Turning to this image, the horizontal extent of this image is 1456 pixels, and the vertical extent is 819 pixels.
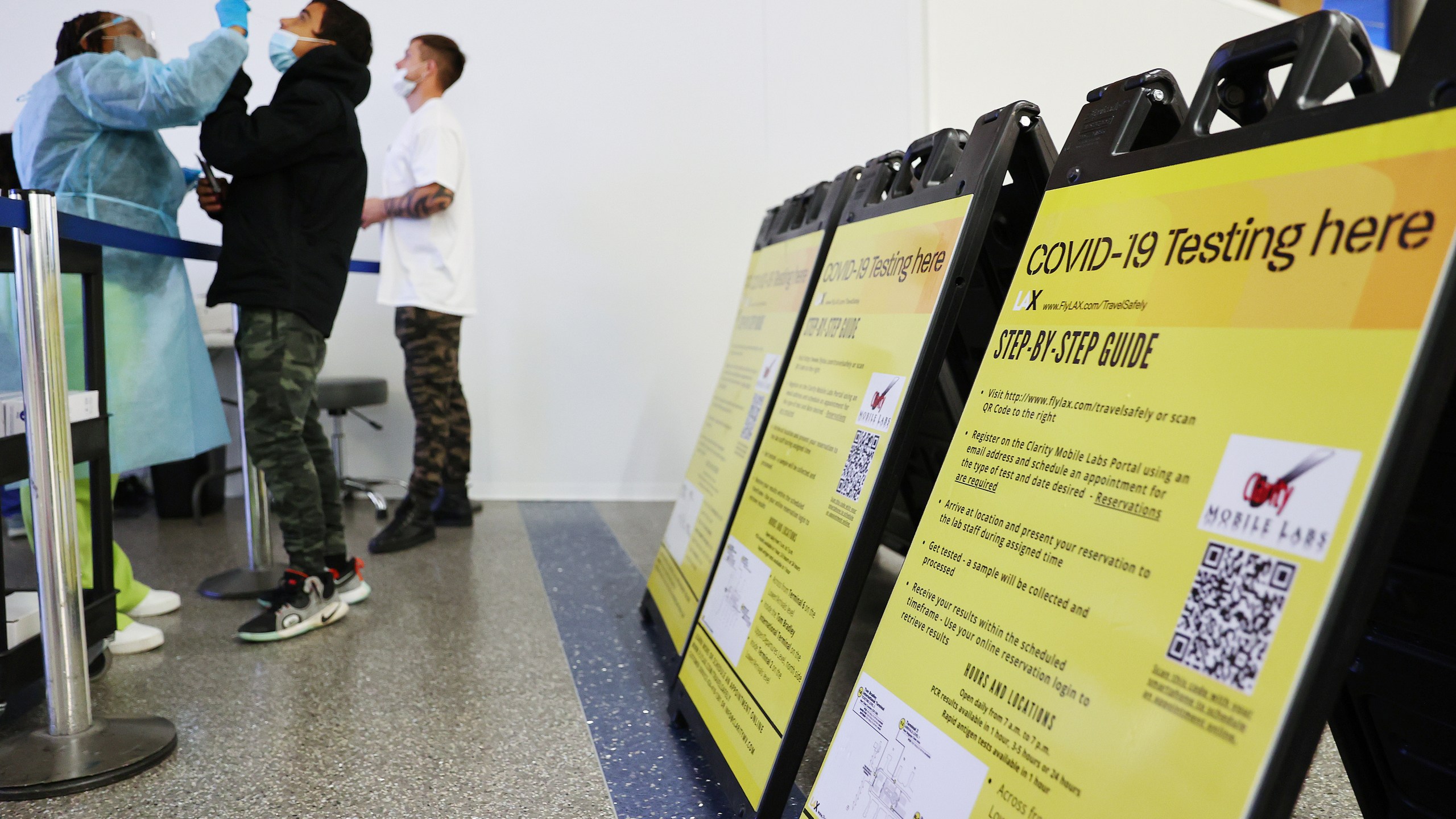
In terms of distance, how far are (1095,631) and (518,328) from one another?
11.3ft

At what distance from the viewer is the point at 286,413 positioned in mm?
2094

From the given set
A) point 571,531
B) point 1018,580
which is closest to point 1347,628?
point 1018,580

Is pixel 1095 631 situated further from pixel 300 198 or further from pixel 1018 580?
pixel 300 198

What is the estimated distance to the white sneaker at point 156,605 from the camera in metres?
2.23

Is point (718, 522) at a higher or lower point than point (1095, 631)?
lower

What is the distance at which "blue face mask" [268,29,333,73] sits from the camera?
7.33 ft

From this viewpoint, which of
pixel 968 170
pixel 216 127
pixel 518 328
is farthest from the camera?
pixel 518 328

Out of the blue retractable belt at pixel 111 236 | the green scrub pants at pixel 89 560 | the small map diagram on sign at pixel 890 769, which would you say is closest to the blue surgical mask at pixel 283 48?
the blue retractable belt at pixel 111 236

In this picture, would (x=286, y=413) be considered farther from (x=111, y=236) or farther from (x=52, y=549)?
(x=52, y=549)

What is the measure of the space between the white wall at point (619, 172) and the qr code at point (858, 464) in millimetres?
2883

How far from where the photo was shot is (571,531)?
129 inches

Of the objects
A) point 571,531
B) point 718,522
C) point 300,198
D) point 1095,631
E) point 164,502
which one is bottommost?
point 164,502

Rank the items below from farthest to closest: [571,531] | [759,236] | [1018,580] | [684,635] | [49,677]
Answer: [571,531] → [759,236] → [684,635] → [49,677] → [1018,580]

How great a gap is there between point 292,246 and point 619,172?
79.9 inches
